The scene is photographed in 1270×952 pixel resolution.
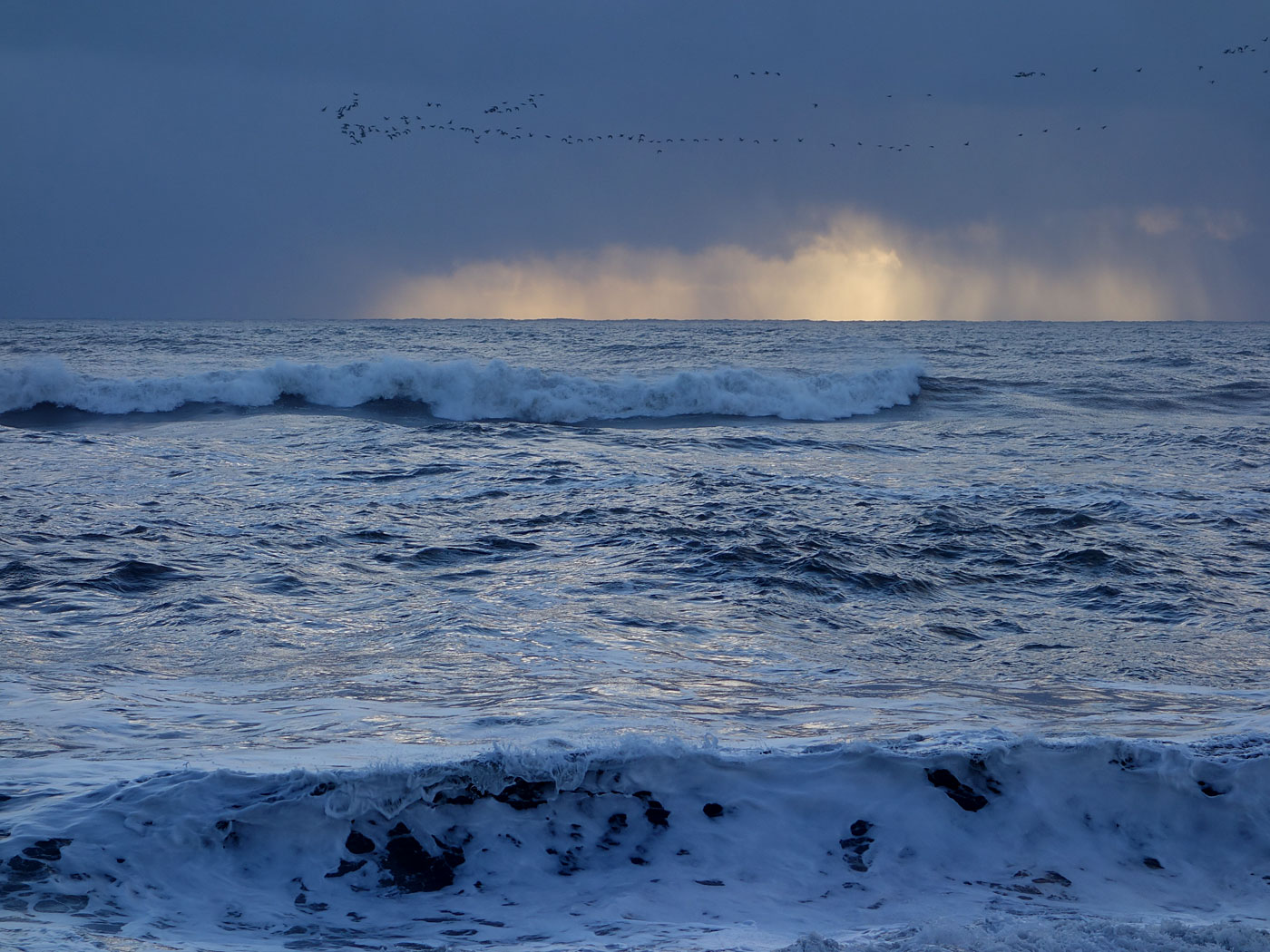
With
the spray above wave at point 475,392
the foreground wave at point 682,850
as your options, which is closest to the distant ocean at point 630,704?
the foreground wave at point 682,850

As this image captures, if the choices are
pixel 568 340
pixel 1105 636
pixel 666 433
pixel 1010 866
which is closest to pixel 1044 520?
pixel 1105 636

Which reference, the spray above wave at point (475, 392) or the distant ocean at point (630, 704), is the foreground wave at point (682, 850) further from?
the spray above wave at point (475, 392)

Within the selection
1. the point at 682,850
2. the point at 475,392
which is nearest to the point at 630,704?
the point at 682,850

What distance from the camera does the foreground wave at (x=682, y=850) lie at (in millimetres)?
2641

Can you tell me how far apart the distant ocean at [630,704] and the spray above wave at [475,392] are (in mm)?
7803

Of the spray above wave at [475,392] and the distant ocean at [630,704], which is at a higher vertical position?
the spray above wave at [475,392]

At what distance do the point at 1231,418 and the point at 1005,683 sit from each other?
16088 millimetres

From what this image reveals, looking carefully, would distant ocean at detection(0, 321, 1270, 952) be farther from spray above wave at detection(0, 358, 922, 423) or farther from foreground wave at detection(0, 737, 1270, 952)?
spray above wave at detection(0, 358, 922, 423)

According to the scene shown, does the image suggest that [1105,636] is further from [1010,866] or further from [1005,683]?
[1010,866]

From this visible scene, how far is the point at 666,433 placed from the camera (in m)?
16.9

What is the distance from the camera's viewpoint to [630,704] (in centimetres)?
430

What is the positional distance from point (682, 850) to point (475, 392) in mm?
18583

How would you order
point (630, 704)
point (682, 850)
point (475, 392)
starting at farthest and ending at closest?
point (475, 392), point (630, 704), point (682, 850)

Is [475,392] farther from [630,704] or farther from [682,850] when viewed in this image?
[682,850]
